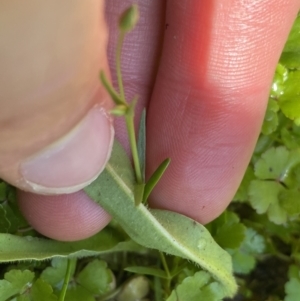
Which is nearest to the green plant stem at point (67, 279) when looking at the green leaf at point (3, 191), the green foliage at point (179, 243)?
the green foliage at point (179, 243)

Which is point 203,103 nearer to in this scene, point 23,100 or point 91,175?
point 91,175

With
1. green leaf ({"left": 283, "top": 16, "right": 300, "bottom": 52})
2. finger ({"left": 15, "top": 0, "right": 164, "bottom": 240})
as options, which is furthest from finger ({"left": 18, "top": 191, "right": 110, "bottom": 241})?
green leaf ({"left": 283, "top": 16, "right": 300, "bottom": 52})

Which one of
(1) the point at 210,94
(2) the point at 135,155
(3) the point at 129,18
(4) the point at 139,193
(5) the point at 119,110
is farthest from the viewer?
(1) the point at 210,94

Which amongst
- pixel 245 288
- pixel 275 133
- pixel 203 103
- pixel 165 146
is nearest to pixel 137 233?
pixel 165 146

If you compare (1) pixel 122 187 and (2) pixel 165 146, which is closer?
(1) pixel 122 187

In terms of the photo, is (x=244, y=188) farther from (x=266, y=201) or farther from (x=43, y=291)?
(x=43, y=291)

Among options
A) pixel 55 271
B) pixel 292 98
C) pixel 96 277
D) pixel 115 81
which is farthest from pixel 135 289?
pixel 292 98

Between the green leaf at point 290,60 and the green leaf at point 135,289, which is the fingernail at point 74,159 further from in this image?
the green leaf at point 290,60
